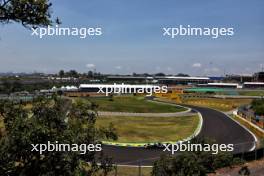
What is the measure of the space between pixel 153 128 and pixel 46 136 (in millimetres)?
62564

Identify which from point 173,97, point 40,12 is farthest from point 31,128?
point 173,97

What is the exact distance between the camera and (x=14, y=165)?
10.0 m

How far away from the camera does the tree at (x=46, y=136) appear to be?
385 inches

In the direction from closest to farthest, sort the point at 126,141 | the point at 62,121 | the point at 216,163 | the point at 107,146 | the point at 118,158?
the point at 62,121
the point at 216,163
the point at 118,158
the point at 107,146
the point at 126,141

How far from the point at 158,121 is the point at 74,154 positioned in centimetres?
7485

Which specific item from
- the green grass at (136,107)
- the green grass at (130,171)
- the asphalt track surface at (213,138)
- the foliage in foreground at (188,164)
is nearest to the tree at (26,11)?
the foliage in foreground at (188,164)

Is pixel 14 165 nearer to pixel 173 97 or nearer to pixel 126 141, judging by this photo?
pixel 126 141

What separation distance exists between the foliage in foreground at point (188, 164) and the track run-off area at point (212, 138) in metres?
3.37

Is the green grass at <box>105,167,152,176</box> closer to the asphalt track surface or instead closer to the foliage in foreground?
the asphalt track surface

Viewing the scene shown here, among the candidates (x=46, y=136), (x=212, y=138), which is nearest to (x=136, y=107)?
(x=212, y=138)

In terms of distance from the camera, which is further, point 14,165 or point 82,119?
point 82,119

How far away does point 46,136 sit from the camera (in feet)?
33.5

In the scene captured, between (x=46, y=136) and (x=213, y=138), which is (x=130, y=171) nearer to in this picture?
(x=213, y=138)

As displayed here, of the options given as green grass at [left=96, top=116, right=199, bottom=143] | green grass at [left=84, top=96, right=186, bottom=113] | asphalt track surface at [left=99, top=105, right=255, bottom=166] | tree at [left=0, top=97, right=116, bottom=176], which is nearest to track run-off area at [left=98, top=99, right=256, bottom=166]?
asphalt track surface at [left=99, top=105, right=255, bottom=166]
